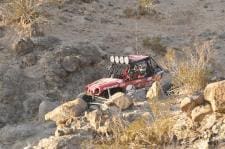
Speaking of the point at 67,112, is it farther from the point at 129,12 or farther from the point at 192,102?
the point at 129,12

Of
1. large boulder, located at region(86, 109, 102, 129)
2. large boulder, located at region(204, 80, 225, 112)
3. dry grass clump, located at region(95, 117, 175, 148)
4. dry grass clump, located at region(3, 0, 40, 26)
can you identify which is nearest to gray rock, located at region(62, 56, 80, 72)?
dry grass clump, located at region(3, 0, 40, 26)

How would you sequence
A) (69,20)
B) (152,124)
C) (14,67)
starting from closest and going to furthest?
(152,124) < (14,67) < (69,20)

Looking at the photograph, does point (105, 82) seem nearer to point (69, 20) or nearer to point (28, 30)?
point (28, 30)

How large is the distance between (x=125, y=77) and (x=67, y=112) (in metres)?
2.80

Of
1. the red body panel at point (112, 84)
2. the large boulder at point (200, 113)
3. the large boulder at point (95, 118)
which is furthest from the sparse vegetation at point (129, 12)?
the large boulder at point (200, 113)

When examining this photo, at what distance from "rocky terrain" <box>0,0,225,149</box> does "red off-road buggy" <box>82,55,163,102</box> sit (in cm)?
94

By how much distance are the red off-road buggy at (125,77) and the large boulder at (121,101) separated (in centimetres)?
130

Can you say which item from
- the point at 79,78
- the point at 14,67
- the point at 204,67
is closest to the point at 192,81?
the point at 204,67

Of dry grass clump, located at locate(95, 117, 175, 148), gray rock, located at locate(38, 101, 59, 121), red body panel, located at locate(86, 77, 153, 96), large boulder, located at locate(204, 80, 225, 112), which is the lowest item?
gray rock, located at locate(38, 101, 59, 121)

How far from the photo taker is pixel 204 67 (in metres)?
14.1

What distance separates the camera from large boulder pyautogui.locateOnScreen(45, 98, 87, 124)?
12723 millimetres

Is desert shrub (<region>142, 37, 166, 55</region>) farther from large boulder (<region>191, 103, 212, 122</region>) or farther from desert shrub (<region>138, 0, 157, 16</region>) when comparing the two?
large boulder (<region>191, 103, 212, 122</region>)

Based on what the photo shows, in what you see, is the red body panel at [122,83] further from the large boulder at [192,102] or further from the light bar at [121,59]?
the large boulder at [192,102]

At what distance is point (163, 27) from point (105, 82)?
28.9ft
